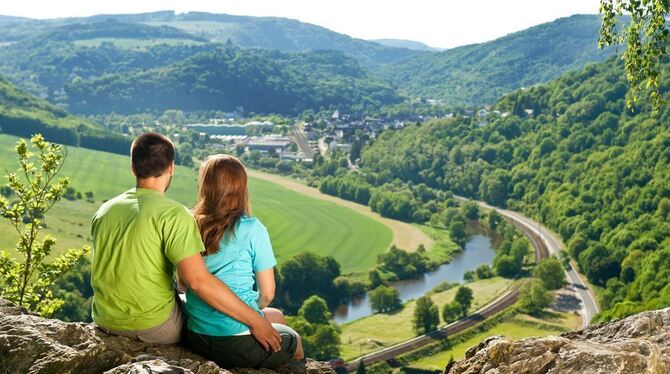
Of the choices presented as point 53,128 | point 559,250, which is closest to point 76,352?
point 559,250

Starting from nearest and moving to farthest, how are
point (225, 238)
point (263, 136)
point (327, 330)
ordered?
point (225, 238) → point (327, 330) → point (263, 136)

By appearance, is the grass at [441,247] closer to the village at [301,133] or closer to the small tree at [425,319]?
the small tree at [425,319]

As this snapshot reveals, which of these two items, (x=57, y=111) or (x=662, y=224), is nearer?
(x=662, y=224)

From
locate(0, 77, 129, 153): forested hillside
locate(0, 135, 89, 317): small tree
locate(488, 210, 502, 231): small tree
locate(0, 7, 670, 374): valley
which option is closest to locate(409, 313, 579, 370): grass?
locate(0, 7, 670, 374): valley

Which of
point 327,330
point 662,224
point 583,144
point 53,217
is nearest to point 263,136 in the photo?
point 583,144

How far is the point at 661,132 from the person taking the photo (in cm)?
6994

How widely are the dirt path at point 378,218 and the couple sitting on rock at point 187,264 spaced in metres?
56.0

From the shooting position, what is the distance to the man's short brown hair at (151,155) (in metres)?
4.38

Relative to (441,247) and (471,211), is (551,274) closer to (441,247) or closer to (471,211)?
(441,247)

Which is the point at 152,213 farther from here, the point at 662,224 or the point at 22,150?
→ the point at 662,224

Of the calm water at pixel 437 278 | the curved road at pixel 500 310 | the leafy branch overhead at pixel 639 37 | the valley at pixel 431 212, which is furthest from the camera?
the calm water at pixel 437 278

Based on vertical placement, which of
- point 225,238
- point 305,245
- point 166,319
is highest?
point 225,238

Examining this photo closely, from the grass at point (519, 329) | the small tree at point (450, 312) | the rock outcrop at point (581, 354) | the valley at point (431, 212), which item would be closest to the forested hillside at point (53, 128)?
the valley at point (431, 212)

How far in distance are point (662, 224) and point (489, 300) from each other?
725 inches
